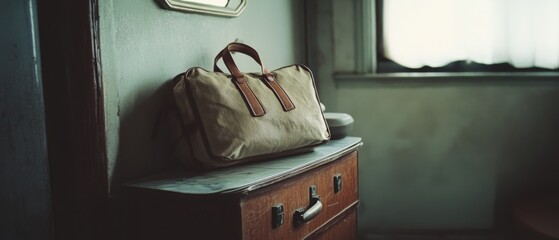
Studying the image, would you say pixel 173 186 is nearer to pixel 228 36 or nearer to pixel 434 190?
pixel 228 36

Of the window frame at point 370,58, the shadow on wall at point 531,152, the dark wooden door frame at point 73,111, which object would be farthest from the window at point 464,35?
the dark wooden door frame at point 73,111

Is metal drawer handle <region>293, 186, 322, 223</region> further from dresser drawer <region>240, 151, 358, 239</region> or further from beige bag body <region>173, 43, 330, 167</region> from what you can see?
beige bag body <region>173, 43, 330, 167</region>

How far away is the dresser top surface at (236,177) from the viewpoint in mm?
1323

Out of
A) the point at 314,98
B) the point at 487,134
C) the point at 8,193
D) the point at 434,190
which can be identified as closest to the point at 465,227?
the point at 434,190

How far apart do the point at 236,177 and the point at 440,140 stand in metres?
1.54

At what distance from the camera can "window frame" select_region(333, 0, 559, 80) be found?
2549mm

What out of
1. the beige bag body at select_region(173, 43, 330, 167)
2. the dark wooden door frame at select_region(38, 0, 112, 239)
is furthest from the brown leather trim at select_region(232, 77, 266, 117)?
the dark wooden door frame at select_region(38, 0, 112, 239)

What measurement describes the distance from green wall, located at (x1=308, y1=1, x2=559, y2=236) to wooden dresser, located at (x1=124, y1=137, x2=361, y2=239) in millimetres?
965

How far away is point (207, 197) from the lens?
129 centimetres

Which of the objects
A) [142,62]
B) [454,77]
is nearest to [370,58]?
[454,77]

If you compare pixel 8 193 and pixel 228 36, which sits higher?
pixel 228 36

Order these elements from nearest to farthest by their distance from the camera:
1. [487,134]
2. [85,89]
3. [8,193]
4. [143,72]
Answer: [8,193]
[85,89]
[143,72]
[487,134]

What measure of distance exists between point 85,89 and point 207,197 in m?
0.44

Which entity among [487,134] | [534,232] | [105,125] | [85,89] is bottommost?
[534,232]
